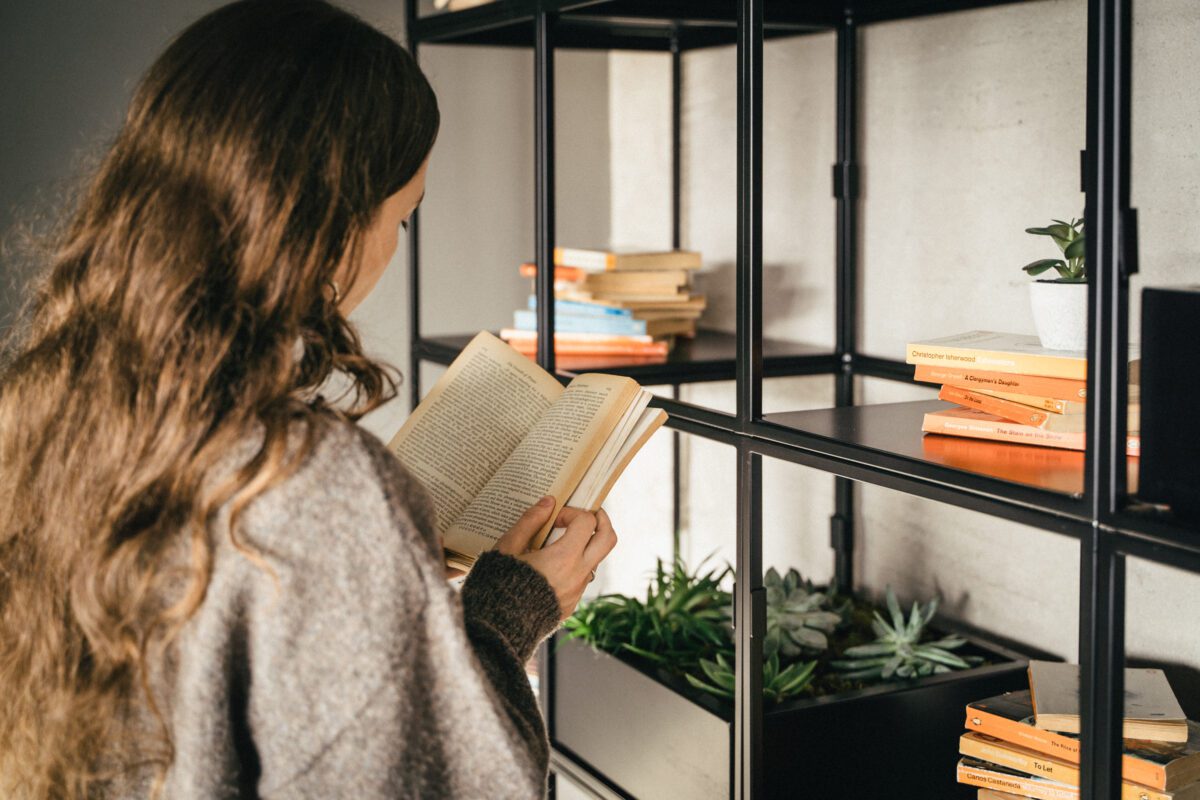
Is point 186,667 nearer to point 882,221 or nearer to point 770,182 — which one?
point 882,221

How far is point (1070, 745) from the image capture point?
1301 mm

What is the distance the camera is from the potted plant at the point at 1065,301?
1.20 metres

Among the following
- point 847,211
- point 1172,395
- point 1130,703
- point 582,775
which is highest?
point 847,211

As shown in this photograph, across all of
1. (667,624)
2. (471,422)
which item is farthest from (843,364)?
(471,422)

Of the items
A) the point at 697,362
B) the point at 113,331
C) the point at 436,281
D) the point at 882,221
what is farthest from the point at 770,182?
the point at 113,331

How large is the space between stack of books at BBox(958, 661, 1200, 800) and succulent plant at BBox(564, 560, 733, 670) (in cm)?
44

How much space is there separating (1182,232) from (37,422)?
4.08ft

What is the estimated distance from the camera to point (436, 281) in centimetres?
248

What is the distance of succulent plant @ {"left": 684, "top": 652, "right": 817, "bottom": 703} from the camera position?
1552mm

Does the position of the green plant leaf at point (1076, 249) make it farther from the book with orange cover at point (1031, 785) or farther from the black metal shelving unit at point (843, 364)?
the book with orange cover at point (1031, 785)

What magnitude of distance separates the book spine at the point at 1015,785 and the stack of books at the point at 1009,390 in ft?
1.31

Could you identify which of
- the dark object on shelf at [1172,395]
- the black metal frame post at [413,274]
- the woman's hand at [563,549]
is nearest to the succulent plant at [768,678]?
the woman's hand at [563,549]

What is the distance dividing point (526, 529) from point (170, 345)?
39 cm

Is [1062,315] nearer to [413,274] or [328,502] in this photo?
[328,502]
